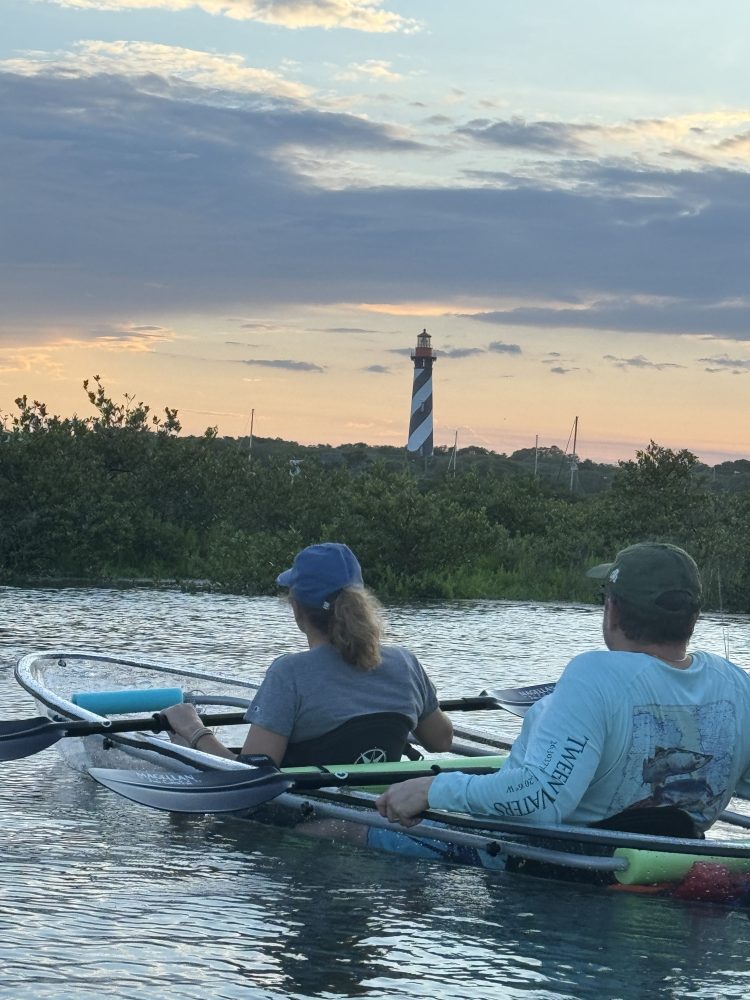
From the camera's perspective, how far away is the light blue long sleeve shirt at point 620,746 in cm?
506

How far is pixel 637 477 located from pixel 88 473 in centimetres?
1079

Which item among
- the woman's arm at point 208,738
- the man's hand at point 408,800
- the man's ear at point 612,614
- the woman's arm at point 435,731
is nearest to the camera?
the man's ear at point 612,614

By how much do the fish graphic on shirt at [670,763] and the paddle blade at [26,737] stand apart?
11.9 ft

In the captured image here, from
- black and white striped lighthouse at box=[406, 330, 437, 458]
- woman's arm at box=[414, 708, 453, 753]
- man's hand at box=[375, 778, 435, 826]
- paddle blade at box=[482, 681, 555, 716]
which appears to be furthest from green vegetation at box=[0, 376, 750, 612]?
black and white striped lighthouse at box=[406, 330, 437, 458]

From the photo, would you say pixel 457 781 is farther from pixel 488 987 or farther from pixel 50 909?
pixel 50 909

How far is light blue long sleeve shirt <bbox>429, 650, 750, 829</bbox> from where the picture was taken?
5.06 metres

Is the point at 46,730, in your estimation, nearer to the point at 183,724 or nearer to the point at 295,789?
the point at 183,724

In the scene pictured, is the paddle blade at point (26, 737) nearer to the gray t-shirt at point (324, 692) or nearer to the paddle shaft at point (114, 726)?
the paddle shaft at point (114, 726)

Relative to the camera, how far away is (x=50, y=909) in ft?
19.8

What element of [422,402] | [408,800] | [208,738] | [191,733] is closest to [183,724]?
[191,733]

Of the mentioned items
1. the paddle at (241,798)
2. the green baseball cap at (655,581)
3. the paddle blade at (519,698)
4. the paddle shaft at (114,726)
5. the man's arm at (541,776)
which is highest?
the green baseball cap at (655,581)

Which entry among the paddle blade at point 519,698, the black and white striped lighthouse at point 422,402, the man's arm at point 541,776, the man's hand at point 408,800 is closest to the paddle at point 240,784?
the man's hand at point 408,800

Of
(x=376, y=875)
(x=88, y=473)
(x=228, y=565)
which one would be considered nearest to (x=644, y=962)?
(x=376, y=875)

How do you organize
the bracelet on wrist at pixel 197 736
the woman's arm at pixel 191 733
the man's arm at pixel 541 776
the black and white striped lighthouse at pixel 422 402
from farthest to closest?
the black and white striped lighthouse at pixel 422 402 → the bracelet on wrist at pixel 197 736 → the woman's arm at pixel 191 733 → the man's arm at pixel 541 776
